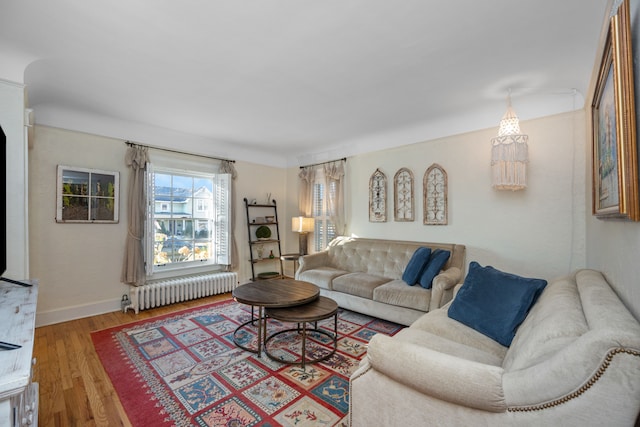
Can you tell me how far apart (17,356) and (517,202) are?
13.3ft

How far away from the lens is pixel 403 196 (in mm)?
4180

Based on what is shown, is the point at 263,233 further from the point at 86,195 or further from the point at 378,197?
the point at 86,195

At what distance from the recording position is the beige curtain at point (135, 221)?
3805 millimetres

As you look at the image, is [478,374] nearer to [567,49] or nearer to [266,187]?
[567,49]

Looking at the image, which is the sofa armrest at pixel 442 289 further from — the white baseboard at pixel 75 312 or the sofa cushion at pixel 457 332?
the white baseboard at pixel 75 312

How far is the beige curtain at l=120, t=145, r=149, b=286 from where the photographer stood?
3805 mm

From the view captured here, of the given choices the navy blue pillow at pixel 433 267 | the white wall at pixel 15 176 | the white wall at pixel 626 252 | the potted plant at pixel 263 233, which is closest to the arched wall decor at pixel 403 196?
the navy blue pillow at pixel 433 267

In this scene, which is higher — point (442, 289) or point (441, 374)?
point (441, 374)

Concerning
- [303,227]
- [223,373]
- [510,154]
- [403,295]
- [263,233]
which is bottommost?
[223,373]

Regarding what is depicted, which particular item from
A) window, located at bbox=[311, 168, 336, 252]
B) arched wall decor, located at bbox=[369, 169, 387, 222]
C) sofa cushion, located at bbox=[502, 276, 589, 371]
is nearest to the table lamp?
window, located at bbox=[311, 168, 336, 252]

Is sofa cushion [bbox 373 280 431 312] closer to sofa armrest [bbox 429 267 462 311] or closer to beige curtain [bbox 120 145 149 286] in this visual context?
sofa armrest [bbox 429 267 462 311]

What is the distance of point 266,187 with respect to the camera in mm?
5609

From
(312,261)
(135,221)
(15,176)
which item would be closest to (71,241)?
(135,221)

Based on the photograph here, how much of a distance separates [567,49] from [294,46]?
211 centimetres
